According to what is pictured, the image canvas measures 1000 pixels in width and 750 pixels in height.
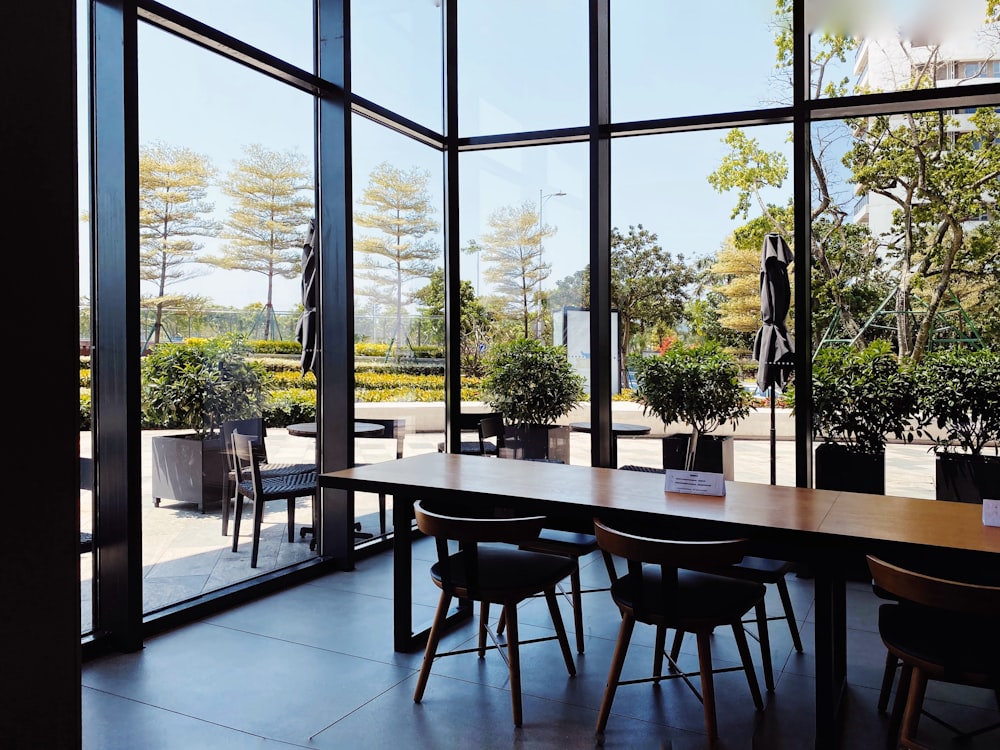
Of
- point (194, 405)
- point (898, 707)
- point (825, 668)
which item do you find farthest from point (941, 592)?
point (194, 405)

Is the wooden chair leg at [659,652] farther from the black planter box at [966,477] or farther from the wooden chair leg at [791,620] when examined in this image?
the black planter box at [966,477]

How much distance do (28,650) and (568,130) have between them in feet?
18.5

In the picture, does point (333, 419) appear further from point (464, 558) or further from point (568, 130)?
point (568, 130)

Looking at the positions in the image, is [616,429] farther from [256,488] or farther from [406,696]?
[406,696]

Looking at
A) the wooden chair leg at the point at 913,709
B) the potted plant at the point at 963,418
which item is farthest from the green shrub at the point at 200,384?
the potted plant at the point at 963,418

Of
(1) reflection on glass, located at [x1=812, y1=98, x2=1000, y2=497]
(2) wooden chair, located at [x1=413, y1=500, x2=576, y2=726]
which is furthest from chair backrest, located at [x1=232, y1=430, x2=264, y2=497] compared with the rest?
(1) reflection on glass, located at [x1=812, y1=98, x2=1000, y2=497]

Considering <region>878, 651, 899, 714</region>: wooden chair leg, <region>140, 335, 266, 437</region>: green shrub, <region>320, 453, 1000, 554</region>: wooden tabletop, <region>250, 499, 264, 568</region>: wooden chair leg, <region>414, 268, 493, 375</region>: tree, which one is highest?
<region>414, 268, 493, 375</region>: tree

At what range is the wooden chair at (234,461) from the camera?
14.5 feet

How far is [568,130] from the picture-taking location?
593 centimetres

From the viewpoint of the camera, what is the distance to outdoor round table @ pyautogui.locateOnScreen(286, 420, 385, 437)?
195 inches

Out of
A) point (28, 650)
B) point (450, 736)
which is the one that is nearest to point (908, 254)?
point (450, 736)

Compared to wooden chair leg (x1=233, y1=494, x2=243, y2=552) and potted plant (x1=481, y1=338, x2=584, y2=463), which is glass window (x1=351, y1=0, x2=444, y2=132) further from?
wooden chair leg (x1=233, y1=494, x2=243, y2=552)

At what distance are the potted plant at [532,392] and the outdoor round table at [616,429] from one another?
0.13 m

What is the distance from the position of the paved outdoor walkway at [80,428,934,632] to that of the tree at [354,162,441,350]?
43.9 inches
